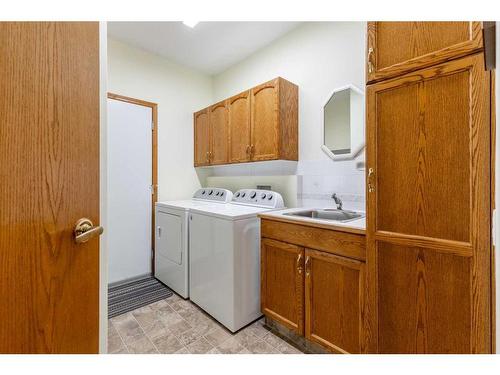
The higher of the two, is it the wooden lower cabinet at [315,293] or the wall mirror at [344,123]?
the wall mirror at [344,123]

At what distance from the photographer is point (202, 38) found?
2.44m

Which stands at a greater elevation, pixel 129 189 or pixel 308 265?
pixel 129 189

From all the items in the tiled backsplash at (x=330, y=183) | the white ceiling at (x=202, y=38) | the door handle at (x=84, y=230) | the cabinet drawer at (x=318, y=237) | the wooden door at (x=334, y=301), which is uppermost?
the white ceiling at (x=202, y=38)

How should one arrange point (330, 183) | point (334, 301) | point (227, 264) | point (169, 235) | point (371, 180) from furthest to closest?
1. point (169, 235)
2. point (330, 183)
3. point (227, 264)
4. point (334, 301)
5. point (371, 180)

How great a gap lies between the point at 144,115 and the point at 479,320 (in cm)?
302

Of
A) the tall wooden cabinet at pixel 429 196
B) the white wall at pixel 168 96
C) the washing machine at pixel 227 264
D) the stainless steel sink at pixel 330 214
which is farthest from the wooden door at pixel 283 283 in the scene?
the white wall at pixel 168 96

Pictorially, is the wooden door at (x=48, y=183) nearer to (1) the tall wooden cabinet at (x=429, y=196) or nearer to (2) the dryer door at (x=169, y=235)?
(1) the tall wooden cabinet at (x=429, y=196)

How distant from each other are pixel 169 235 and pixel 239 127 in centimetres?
132

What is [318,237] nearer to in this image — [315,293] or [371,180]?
[315,293]

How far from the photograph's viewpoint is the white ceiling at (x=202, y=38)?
Answer: 225cm

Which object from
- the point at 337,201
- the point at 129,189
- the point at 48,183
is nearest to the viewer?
the point at 48,183

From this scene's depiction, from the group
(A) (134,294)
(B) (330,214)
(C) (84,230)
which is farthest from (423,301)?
(A) (134,294)

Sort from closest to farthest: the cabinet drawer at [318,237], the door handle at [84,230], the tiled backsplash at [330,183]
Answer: the door handle at [84,230], the cabinet drawer at [318,237], the tiled backsplash at [330,183]

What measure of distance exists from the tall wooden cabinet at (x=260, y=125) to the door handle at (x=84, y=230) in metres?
1.61
